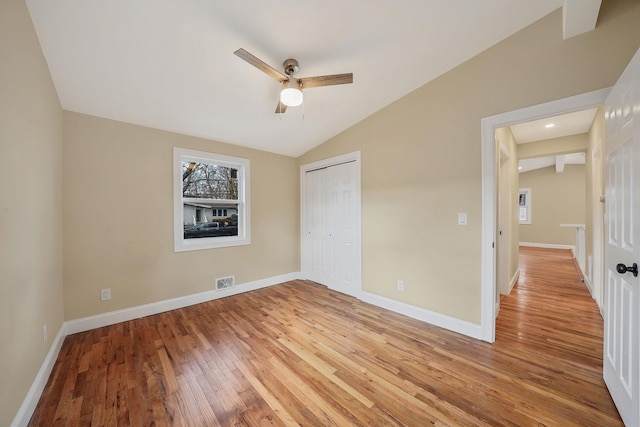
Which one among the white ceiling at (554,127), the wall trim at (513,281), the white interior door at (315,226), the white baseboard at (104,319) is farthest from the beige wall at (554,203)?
the white baseboard at (104,319)

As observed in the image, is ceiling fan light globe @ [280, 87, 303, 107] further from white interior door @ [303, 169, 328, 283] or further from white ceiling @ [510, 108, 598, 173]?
white ceiling @ [510, 108, 598, 173]

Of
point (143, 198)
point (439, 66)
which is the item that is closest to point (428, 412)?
point (439, 66)

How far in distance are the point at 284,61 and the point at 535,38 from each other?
2.25 m

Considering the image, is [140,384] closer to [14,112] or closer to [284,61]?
[14,112]

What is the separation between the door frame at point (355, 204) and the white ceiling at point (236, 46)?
0.92 m

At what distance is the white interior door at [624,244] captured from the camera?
125cm

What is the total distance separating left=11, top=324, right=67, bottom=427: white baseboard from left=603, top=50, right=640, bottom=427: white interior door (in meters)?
3.38

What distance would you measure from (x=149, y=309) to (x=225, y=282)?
A: 98 cm

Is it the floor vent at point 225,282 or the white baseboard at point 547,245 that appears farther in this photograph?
the white baseboard at point 547,245

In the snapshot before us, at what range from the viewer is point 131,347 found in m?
2.28

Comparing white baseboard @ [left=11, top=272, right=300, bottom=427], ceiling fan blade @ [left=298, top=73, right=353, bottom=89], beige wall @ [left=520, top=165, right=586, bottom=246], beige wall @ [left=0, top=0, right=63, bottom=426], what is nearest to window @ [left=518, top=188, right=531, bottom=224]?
beige wall @ [left=520, top=165, right=586, bottom=246]

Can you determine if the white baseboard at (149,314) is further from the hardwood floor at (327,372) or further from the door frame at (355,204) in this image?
the door frame at (355,204)

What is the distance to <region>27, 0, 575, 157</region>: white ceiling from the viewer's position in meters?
1.74

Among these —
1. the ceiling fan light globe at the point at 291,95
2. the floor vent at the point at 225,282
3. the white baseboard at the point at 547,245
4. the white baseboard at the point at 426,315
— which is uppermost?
the ceiling fan light globe at the point at 291,95
